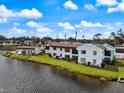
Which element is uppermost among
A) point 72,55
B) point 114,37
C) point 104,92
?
point 114,37

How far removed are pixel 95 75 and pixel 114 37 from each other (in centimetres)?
9616

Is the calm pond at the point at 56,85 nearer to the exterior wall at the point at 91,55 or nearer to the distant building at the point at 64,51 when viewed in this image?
the exterior wall at the point at 91,55

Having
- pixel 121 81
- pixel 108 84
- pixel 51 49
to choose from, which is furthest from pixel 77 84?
pixel 51 49

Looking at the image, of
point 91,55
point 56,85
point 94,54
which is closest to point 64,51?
point 91,55

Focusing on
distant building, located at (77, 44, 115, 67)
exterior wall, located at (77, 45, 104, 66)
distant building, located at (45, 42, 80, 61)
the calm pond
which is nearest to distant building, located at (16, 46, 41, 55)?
distant building, located at (45, 42, 80, 61)

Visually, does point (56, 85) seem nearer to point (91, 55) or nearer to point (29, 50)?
point (91, 55)

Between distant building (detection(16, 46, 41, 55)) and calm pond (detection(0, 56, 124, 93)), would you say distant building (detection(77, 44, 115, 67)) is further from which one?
distant building (detection(16, 46, 41, 55))

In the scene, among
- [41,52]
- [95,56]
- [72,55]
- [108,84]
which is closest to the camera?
[108,84]

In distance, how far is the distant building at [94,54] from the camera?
193 feet

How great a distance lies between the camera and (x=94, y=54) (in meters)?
59.9

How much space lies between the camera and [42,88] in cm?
3712

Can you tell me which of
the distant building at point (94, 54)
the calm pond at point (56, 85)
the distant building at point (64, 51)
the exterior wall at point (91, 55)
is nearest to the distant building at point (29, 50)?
the distant building at point (64, 51)

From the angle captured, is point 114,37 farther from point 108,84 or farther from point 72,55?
point 108,84

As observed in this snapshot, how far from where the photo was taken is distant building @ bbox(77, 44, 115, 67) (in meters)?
58.8
